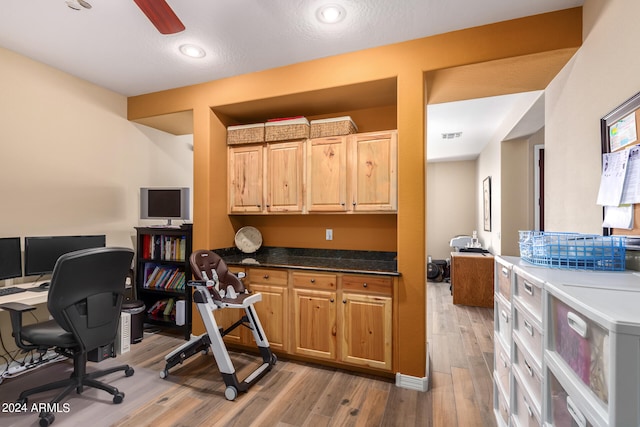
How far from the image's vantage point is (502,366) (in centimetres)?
180

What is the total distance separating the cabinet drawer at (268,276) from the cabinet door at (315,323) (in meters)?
0.17

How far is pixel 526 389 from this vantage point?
1361 mm

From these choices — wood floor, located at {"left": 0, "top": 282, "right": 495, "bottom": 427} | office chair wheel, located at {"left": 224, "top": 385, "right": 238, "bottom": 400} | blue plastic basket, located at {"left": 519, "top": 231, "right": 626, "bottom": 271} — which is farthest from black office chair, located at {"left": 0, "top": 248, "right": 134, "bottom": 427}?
blue plastic basket, located at {"left": 519, "top": 231, "right": 626, "bottom": 271}

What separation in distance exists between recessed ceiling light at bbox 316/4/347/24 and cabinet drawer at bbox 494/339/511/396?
239cm

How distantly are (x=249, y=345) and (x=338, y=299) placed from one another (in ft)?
3.38

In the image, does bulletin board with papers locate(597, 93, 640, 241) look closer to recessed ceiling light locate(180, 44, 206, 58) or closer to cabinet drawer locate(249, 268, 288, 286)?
cabinet drawer locate(249, 268, 288, 286)

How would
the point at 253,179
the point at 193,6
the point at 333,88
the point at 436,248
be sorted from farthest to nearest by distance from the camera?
the point at 436,248 → the point at 253,179 → the point at 333,88 → the point at 193,6

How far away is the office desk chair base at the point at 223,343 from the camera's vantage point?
2209mm

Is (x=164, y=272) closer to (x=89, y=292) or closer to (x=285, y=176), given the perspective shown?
(x=89, y=292)

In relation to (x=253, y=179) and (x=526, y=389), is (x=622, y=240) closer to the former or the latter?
(x=526, y=389)

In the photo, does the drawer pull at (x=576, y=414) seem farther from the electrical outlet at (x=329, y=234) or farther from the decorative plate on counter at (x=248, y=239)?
the decorative plate on counter at (x=248, y=239)

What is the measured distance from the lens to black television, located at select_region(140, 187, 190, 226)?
3.35m

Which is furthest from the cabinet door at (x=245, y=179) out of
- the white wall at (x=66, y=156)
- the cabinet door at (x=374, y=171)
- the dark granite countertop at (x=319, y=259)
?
the white wall at (x=66, y=156)

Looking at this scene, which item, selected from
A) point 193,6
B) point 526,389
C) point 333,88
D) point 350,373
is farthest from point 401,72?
point 350,373
